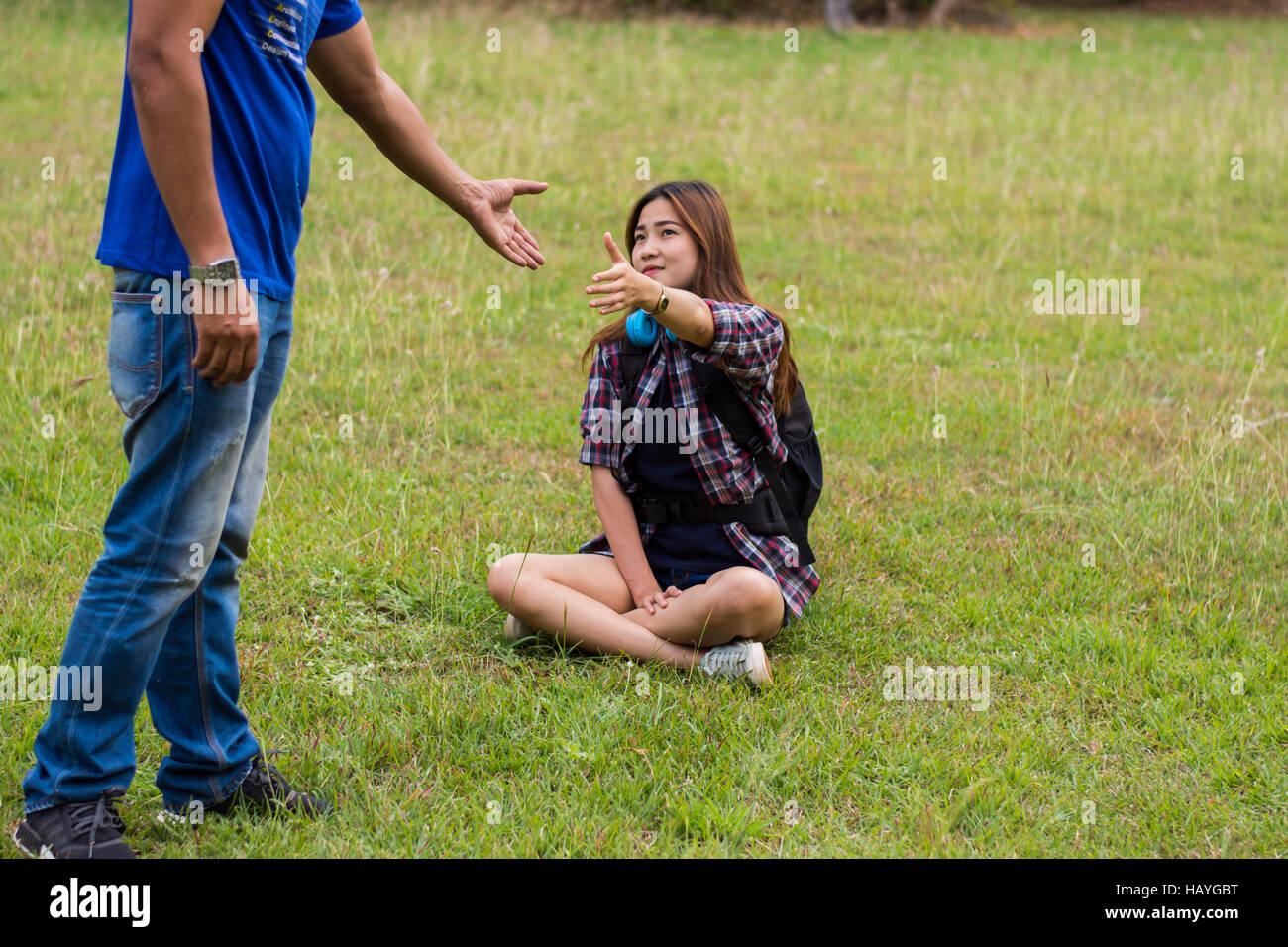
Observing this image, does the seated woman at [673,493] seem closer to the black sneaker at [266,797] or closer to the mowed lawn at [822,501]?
the mowed lawn at [822,501]

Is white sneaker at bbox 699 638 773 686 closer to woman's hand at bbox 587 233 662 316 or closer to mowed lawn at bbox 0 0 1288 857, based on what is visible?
mowed lawn at bbox 0 0 1288 857

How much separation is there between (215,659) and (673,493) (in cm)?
156

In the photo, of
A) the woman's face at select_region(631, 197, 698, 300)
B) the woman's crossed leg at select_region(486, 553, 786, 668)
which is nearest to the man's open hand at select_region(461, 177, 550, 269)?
the woman's face at select_region(631, 197, 698, 300)

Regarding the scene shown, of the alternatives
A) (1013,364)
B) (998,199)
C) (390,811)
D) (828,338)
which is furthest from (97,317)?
(998,199)

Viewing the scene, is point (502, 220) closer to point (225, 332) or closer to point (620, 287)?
point (620, 287)

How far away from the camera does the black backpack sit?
12.0ft

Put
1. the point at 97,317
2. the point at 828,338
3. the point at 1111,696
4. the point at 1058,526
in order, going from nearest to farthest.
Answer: the point at 1111,696 < the point at 1058,526 < the point at 97,317 < the point at 828,338

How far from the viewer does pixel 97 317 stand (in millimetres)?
6211

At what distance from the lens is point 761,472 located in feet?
12.3

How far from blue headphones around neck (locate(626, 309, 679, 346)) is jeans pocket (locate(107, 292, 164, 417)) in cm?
167

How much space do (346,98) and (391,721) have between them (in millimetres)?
1597

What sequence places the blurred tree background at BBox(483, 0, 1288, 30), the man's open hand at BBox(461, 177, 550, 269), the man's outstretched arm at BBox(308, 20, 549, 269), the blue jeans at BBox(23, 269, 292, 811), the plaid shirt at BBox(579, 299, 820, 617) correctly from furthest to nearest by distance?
1. the blurred tree background at BBox(483, 0, 1288, 30)
2. the plaid shirt at BBox(579, 299, 820, 617)
3. the man's open hand at BBox(461, 177, 550, 269)
4. the man's outstretched arm at BBox(308, 20, 549, 269)
5. the blue jeans at BBox(23, 269, 292, 811)

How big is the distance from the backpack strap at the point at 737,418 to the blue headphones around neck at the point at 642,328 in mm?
173

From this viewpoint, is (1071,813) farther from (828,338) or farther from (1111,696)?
(828,338)
